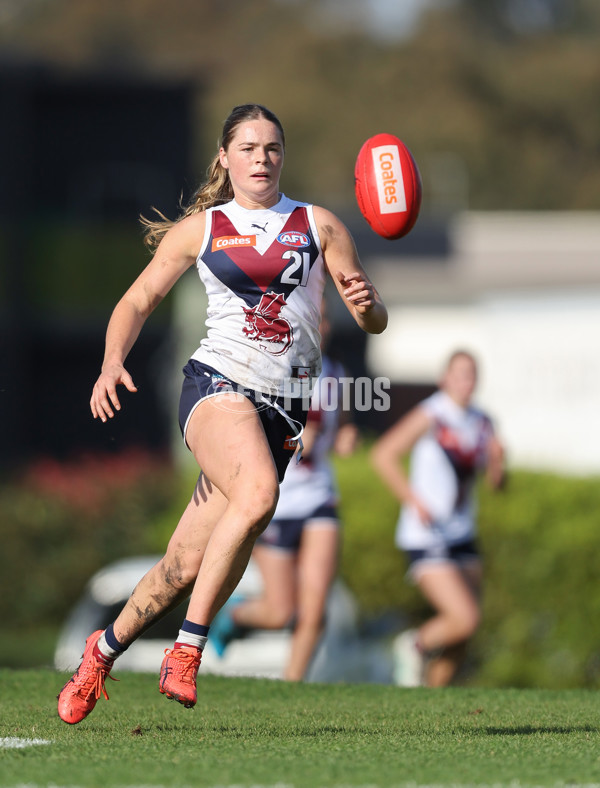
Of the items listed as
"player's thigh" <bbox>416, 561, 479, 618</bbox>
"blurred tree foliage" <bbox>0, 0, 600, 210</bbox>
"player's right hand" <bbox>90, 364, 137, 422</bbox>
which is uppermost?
"blurred tree foliage" <bbox>0, 0, 600, 210</bbox>

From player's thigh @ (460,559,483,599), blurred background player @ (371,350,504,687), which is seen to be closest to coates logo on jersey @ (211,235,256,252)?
blurred background player @ (371,350,504,687)

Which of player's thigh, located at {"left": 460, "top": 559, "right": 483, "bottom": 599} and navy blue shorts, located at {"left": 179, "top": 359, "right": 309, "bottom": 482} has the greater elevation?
navy blue shorts, located at {"left": 179, "top": 359, "right": 309, "bottom": 482}

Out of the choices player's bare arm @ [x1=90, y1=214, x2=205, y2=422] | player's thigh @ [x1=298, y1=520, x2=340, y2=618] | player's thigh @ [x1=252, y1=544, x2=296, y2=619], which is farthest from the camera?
player's thigh @ [x1=252, y1=544, x2=296, y2=619]

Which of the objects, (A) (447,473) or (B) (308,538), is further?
(A) (447,473)

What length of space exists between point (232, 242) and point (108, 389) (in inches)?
30.1

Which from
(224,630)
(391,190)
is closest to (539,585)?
(224,630)

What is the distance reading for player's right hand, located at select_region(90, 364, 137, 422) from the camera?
5.20 m

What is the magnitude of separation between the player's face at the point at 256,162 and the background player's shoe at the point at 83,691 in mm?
1866

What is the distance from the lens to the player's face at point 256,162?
18.4 ft

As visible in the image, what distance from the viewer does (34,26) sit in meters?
67.2

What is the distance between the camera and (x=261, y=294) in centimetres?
551

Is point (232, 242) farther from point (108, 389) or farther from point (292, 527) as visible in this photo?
point (292, 527)

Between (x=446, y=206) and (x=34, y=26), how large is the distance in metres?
21.6

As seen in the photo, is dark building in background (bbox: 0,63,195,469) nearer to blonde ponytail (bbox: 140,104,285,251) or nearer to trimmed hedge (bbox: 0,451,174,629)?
trimmed hedge (bbox: 0,451,174,629)
